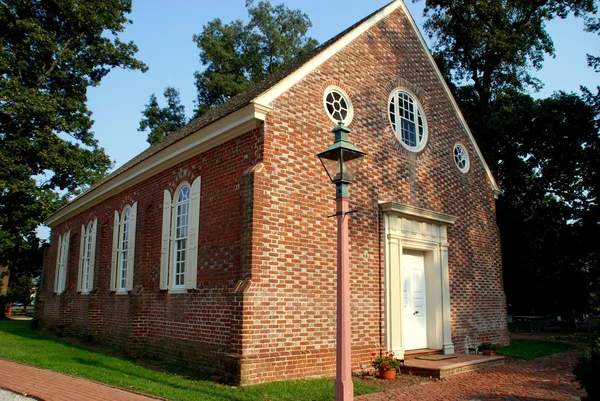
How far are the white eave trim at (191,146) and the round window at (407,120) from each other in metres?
4.41

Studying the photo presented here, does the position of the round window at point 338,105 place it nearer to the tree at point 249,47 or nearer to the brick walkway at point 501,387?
the brick walkway at point 501,387

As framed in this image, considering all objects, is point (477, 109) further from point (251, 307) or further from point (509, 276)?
point (251, 307)

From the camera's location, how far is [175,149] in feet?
39.9

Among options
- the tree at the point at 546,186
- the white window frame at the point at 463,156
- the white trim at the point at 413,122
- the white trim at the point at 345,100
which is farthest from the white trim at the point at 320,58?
the tree at the point at 546,186

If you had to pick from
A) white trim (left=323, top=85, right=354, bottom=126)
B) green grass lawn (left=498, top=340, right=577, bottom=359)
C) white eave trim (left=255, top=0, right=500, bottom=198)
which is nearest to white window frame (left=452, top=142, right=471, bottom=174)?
white eave trim (left=255, top=0, right=500, bottom=198)

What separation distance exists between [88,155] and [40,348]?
54.7 feet

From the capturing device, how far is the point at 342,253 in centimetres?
579

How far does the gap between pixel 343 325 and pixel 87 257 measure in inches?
632

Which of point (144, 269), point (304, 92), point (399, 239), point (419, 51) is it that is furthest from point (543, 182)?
point (144, 269)

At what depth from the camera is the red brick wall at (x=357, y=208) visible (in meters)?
9.12

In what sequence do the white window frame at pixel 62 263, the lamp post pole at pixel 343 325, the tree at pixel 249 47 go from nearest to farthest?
the lamp post pole at pixel 343 325
the white window frame at pixel 62 263
the tree at pixel 249 47

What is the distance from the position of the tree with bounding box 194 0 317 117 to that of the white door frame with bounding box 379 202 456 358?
25.1 meters

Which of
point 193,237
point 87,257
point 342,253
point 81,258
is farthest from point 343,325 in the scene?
point 81,258

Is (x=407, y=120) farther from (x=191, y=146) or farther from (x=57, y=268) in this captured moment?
(x=57, y=268)
